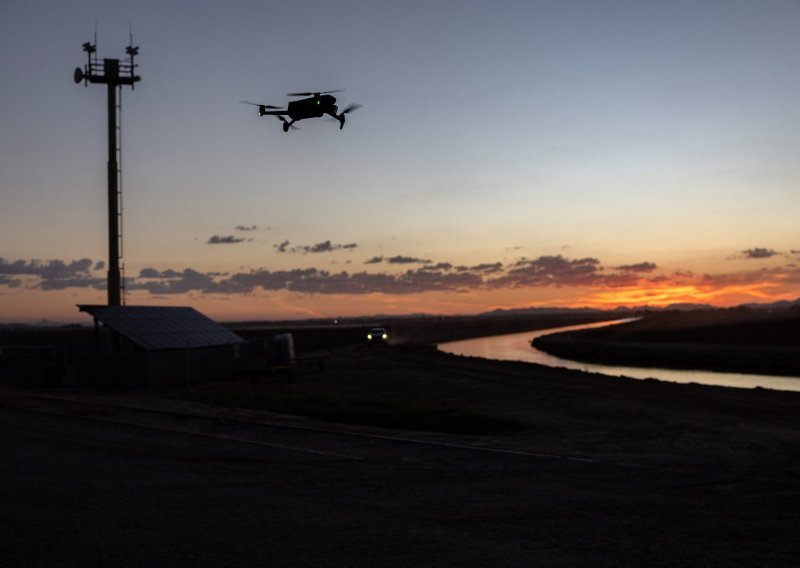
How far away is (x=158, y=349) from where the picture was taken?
32.2 meters

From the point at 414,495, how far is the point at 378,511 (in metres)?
1.18

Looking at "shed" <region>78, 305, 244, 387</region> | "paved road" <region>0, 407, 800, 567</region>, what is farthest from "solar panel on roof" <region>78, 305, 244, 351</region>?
"paved road" <region>0, 407, 800, 567</region>

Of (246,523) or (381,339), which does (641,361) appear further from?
(246,523)

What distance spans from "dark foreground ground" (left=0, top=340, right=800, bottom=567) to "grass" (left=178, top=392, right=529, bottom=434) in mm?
1147

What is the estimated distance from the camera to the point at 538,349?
9806 centimetres

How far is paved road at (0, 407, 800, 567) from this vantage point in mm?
8570

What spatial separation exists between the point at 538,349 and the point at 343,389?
229ft

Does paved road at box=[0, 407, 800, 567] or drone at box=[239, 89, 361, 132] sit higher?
drone at box=[239, 89, 361, 132]

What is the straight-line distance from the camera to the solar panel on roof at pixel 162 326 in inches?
1286

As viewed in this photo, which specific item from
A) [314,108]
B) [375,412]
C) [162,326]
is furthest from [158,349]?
[314,108]

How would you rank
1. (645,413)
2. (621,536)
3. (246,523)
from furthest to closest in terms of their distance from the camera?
1. (645,413)
2. (246,523)
3. (621,536)

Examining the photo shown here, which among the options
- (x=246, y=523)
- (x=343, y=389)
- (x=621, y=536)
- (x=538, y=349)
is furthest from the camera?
(x=538, y=349)

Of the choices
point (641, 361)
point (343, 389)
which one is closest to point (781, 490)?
point (343, 389)

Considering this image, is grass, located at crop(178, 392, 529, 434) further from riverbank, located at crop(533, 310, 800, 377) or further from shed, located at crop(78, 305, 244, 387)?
riverbank, located at crop(533, 310, 800, 377)
